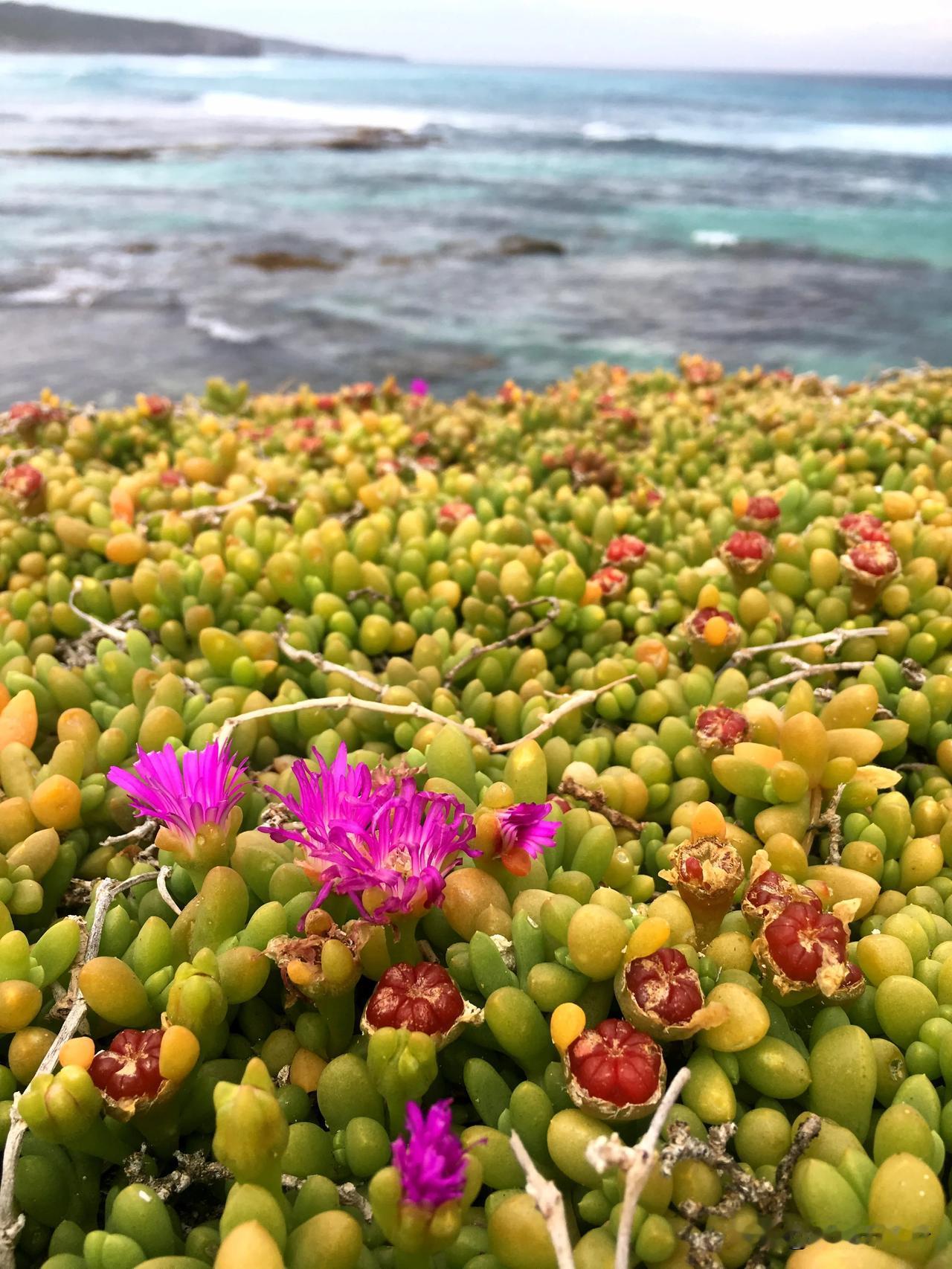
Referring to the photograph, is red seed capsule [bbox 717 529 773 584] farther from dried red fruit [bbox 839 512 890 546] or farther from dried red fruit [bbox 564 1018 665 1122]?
dried red fruit [bbox 564 1018 665 1122]

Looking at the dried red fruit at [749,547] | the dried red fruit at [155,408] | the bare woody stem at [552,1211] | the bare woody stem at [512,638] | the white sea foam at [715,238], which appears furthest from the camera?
the white sea foam at [715,238]

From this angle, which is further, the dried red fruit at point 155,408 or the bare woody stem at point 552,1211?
the dried red fruit at point 155,408

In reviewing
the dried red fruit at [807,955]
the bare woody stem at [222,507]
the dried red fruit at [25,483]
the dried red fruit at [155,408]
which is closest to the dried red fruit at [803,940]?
the dried red fruit at [807,955]

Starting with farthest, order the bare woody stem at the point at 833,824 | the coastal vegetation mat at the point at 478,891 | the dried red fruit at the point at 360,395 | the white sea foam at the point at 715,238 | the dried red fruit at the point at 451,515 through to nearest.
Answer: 1. the white sea foam at the point at 715,238
2. the dried red fruit at the point at 360,395
3. the dried red fruit at the point at 451,515
4. the bare woody stem at the point at 833,824
5. the coastal vegetation mat at the point at 478,891

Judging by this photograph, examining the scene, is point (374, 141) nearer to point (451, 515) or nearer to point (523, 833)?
point (451, 515)

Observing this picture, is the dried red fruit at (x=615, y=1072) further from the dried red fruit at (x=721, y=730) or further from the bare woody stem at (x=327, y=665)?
the bare woody stem at (x=327, y=665)

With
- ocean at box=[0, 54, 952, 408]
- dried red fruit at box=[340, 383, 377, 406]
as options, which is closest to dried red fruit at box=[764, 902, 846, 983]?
dried red fruit at box=[340, 383, 377, 406]
